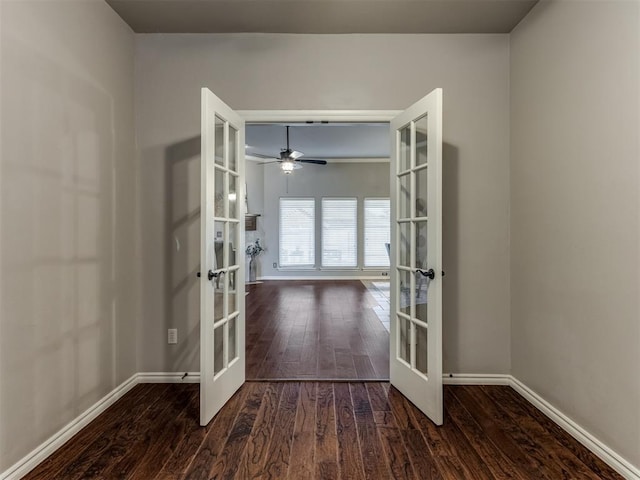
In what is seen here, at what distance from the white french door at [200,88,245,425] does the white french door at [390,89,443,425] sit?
3.95 feet

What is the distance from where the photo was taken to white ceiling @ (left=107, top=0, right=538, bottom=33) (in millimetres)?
2314

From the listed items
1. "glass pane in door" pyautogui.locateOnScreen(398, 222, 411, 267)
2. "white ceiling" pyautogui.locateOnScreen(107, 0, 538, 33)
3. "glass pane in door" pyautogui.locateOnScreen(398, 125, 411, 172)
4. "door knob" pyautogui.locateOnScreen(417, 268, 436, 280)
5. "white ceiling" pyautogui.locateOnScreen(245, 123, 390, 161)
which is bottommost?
"door knob" pyautogui.locateOnScreen(417, 268, 436, 280)

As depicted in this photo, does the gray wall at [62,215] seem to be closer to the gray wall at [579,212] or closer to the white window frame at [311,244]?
the gray wall at [579,212]

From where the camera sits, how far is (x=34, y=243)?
5.74 ft

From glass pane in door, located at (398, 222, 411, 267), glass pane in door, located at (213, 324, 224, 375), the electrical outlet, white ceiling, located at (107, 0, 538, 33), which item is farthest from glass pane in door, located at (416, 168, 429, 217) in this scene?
the electrical outlet

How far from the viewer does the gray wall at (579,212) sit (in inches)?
65.9

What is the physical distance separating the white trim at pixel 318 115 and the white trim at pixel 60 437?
2.26 metres

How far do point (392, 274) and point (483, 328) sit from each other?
2.73 ft

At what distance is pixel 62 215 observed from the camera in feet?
6.36

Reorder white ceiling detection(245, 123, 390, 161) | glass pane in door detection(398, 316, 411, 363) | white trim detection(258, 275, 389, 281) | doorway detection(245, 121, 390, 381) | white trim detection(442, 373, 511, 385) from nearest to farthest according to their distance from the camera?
glass pane in door detection(398, 316, 411, 363), white trim detection(442, 373, 511, 385), white ceiling detection(245, 123, 390, 161), doorway detection(245, 121, 390, 381), white trim detection(258, 275, 389, 281)

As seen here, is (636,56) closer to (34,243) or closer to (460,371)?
(460,371)

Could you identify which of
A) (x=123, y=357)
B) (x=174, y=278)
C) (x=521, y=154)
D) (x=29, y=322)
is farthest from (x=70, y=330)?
(x=521, y=154)

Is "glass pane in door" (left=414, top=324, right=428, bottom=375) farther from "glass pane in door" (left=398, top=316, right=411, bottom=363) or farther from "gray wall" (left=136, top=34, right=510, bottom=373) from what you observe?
"gray wall" (left=136, top=34, right=510, bottom=373)

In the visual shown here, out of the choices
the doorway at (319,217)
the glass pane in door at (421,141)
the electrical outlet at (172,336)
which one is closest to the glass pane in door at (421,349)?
the glass pane in door at (421,141)
